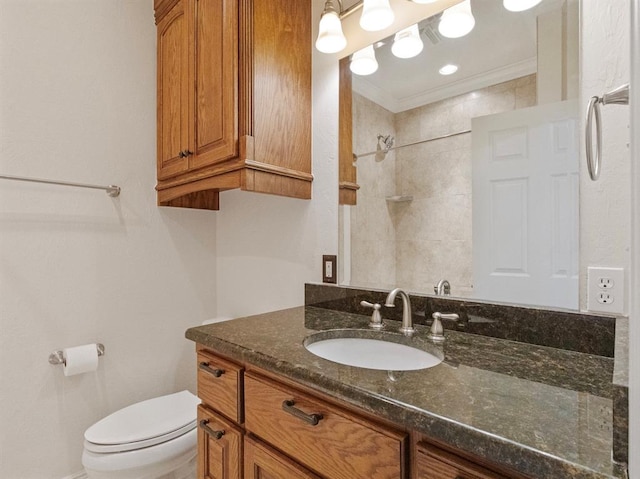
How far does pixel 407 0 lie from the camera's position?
124 centimetres

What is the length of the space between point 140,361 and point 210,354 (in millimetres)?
1017

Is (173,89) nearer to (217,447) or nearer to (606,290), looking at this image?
(217,447)

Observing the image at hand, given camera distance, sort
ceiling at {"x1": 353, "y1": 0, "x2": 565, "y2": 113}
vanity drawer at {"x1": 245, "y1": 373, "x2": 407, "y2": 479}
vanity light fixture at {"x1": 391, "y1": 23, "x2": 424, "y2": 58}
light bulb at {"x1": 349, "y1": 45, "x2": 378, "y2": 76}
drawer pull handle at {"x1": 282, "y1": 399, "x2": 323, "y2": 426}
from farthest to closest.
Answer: light bulb at {"x1": 349, "y1": 45, "x2": 378, "y2": 76}
vanity light fixture at {"x1": 391, "y1": 23, "x2": 424, "y2": 58}
ceiling at {"x1": 353, "y1": 0, "x2": 565, "y2": 113}
drawer pull handle at {"x1": 282, "y1": 399, "x2": 323, "y2": 426}
vanity drawer at {"x1": 245, "y1": 373, "x2": 407, "y2": 479}

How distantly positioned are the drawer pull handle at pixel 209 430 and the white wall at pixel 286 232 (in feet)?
2.15

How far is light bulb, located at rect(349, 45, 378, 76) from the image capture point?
139 cm

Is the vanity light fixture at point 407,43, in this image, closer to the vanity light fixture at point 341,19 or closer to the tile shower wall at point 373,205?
the vanity light fixture at point 341,19

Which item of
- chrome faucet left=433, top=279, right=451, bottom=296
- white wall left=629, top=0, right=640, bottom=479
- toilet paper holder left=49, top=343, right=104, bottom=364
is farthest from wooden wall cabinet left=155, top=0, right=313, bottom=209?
white wall left=629, top=0, right=640, bottom=479

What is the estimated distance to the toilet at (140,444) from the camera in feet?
4.06

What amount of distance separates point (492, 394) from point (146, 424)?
1.43 meters

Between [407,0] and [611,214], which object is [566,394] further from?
[407,0]

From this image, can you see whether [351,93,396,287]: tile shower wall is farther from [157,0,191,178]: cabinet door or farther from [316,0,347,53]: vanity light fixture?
[157,0,191,178]: cabinet door

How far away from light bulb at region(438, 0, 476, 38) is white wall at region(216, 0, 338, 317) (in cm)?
48

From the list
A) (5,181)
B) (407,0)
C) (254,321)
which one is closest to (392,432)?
(254,321)

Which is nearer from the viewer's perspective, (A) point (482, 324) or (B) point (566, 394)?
(B) point (566, 394)
